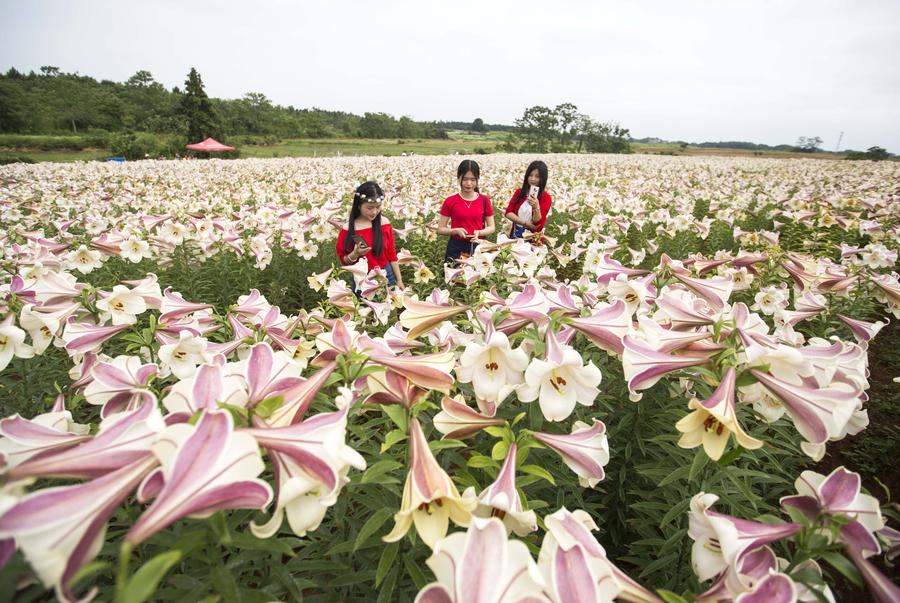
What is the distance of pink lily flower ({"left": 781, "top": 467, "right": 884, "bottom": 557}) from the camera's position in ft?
2.67

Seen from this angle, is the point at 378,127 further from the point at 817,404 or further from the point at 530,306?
the point at 817,404

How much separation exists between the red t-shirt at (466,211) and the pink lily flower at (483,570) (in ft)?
13.4

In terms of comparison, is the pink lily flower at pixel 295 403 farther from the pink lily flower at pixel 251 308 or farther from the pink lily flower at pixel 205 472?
the pink lily flower at pixel 251 308

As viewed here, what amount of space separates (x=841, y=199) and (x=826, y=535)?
8.19 meters

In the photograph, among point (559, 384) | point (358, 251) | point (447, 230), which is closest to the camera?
point (559, 384)

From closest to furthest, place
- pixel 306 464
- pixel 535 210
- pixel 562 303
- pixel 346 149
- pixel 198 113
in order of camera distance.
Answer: pixel 306 464, pixel 562 303, pixel 535 210, pixel 346 149, pixel 198 113

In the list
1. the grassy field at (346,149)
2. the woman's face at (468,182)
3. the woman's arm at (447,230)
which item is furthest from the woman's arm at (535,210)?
the grassy field at (346,149)

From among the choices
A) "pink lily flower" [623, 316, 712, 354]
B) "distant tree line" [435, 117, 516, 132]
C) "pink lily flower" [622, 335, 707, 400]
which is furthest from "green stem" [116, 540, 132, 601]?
"distant tree line" [435, 117, 516, 132]

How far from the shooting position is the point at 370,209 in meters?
3.63

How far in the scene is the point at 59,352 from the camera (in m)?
2.87

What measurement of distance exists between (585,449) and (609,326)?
0.39 metres

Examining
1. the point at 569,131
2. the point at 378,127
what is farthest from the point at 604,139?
the point at 378,127

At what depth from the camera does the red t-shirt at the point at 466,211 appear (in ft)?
15.3

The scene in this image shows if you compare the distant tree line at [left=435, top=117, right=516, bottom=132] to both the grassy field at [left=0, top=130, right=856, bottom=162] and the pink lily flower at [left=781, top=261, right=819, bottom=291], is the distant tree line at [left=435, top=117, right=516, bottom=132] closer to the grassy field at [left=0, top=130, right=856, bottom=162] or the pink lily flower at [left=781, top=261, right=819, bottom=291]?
the grassy field at [left=0, top=130, right=856, bottom=162]
